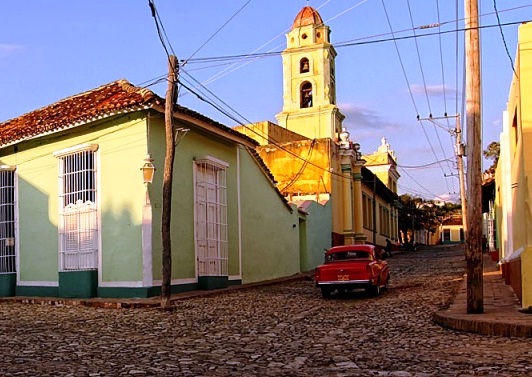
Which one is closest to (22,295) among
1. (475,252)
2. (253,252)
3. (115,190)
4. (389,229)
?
(115,190)

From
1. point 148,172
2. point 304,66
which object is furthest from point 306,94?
point 148,172

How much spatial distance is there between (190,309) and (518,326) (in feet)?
22.3

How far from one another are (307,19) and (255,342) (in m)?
34.7

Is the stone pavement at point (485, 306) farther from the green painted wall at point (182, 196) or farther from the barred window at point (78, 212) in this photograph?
the barred window at point (78, 212)

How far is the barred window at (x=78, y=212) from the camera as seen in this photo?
16500 mm

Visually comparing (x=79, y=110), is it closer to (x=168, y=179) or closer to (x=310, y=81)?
(x=168, y=179)

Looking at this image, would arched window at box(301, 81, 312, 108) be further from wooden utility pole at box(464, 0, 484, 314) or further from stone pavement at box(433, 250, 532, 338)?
wooden utility pole at box(464, 0, 484, 314)

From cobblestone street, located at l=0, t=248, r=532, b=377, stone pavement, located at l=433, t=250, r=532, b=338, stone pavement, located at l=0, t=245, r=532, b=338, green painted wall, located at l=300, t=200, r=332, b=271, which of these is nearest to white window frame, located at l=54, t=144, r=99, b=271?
stone pavement, located at l=0, t=245, r=532, b=338

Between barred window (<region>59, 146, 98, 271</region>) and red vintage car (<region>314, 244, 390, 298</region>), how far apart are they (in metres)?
5.74

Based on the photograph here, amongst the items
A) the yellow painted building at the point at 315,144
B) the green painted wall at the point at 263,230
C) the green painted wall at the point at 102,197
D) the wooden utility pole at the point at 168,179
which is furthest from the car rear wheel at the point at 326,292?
the yellow painted building at the point at 315,144

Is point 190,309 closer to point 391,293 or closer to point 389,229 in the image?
point 391,293

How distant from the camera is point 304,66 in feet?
133

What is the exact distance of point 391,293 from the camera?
54.2ft

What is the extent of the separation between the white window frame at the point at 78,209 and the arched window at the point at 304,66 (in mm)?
25456
